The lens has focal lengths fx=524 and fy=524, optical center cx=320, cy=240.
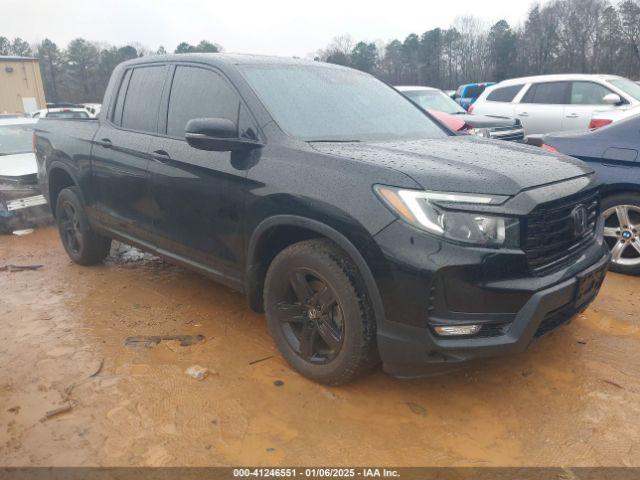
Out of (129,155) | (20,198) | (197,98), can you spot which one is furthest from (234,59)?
(20,198)

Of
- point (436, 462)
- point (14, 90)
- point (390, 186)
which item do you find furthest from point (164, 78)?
point (14, 90)

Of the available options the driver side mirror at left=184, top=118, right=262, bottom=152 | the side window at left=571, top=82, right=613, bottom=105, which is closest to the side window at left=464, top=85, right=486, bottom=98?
the side window at left=571, top=82, right=613, bottom=105

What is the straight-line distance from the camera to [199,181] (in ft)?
11.3

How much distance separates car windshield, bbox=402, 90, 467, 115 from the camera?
10.1 meters

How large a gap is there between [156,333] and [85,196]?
171 centimetres

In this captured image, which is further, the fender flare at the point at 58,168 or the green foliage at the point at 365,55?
the green foliage at the point at 365,55

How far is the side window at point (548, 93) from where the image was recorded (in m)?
9.39

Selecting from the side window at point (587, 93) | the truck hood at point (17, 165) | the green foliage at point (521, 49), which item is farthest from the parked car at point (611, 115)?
the green foliage at point (521, 49)

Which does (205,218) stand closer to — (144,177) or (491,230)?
(144,177)

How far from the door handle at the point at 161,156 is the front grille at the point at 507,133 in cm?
567

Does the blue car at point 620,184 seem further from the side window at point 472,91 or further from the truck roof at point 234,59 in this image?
the side window at point 472,91

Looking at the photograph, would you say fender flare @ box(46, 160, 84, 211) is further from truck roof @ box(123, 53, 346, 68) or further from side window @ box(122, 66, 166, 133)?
truck roof @ box(123, 53, 346, 68)

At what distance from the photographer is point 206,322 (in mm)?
4031

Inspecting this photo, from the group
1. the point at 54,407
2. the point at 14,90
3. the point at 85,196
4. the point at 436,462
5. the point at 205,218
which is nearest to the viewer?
the point at 436,462
